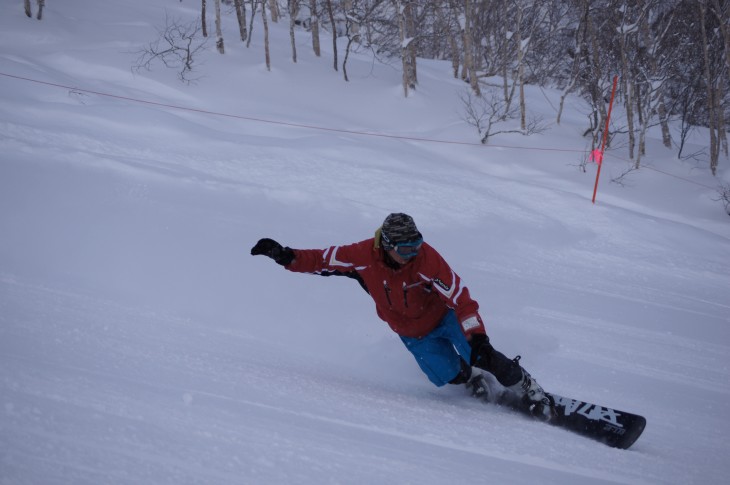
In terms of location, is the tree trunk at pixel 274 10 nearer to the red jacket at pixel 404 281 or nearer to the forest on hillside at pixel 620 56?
the forest on hillside at pixel 620 56

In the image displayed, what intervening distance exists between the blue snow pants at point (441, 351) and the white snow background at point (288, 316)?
164mm

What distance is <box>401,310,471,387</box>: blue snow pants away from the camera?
3293 millimetres

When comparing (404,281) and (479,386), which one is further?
(479,386)

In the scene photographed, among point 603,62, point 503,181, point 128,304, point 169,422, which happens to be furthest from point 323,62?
point 169,422

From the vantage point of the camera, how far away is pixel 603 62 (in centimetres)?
1606

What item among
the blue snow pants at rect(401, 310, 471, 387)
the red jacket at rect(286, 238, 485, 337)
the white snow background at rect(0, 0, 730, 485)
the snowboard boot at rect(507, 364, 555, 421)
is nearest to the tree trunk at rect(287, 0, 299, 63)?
the white snow background at rect(0, 0, 730, 485)

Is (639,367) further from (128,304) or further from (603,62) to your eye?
(603,62)

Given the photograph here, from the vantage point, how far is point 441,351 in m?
3.32

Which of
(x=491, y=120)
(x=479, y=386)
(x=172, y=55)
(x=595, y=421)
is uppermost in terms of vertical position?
(x=172, y=55)

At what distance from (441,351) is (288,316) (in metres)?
1.32

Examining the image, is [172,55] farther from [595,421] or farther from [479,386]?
[595,421]

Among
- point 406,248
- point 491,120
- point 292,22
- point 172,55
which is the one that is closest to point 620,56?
point 491,120

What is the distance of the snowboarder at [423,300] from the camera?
2865 millimetres

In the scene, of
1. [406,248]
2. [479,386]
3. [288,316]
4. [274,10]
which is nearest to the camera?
[406,248]
